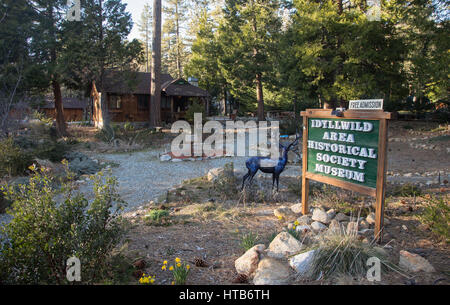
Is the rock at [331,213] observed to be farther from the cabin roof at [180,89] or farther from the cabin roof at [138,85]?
the cabin roof at [180,89]

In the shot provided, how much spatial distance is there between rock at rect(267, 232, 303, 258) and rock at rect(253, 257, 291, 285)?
0.27 m

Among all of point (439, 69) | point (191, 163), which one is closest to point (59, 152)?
point (191, 163)

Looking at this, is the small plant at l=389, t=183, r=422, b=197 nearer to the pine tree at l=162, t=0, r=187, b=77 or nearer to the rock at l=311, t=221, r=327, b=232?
the rock at l=311, t=221, r=327, b=232

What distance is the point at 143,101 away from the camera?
2509 centimetres

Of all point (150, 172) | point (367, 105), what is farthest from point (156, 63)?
point (367, 105)

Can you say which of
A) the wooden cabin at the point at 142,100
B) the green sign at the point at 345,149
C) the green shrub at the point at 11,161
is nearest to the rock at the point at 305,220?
the green sign at the point at 345,149

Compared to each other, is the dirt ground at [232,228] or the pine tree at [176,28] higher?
the pine tree at [176,28]

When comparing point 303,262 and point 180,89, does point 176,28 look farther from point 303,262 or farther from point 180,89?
point 303,262

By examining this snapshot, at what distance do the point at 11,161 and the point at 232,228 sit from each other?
25.1ft

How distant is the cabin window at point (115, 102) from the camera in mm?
24125

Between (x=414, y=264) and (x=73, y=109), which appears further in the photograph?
(x=73, y=109)

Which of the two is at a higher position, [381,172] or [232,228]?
[381,172]

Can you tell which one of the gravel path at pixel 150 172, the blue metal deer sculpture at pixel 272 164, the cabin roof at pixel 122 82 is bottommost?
the gravel path at pixel 150 172

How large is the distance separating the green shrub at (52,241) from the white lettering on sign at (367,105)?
11.5 feet
